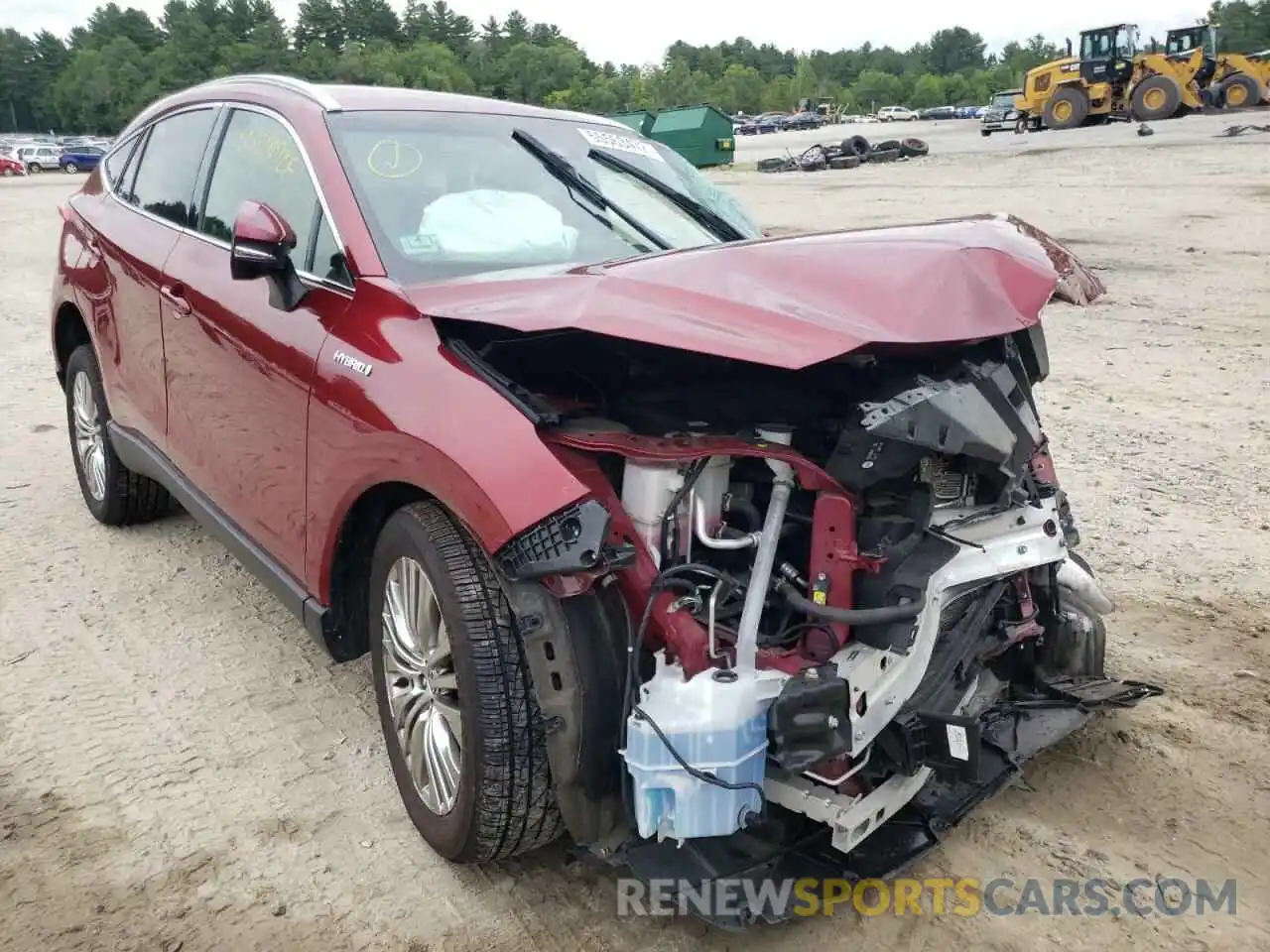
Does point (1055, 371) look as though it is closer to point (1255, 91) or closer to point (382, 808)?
point (382, 808)

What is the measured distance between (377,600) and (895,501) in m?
1.42

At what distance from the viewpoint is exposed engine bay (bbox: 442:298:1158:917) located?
7.67ft

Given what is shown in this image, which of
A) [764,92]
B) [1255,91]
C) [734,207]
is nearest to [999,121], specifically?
[1255,91]

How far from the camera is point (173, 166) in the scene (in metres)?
4.39

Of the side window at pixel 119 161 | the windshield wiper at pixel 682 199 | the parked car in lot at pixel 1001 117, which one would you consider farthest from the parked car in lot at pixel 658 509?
the parked car in lot at pixel 1001 117

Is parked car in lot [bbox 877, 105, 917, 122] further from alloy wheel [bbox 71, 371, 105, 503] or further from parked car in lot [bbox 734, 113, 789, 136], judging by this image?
alloy wheel [bbox 71, 371, 105, 503]

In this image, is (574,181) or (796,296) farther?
(574,181)

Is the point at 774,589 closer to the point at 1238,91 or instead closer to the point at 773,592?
the point at 773,592

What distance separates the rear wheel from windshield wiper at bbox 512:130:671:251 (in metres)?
34.4

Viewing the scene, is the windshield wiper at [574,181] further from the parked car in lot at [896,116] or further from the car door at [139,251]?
the parked car in lot at [896,116]

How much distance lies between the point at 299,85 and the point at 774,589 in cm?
255

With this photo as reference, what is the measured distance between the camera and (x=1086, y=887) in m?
2.66

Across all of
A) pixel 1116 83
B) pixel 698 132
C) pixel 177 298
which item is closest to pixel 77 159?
pixel 698 132

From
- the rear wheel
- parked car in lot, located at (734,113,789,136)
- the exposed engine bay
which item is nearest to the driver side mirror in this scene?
the exposed engine bay
